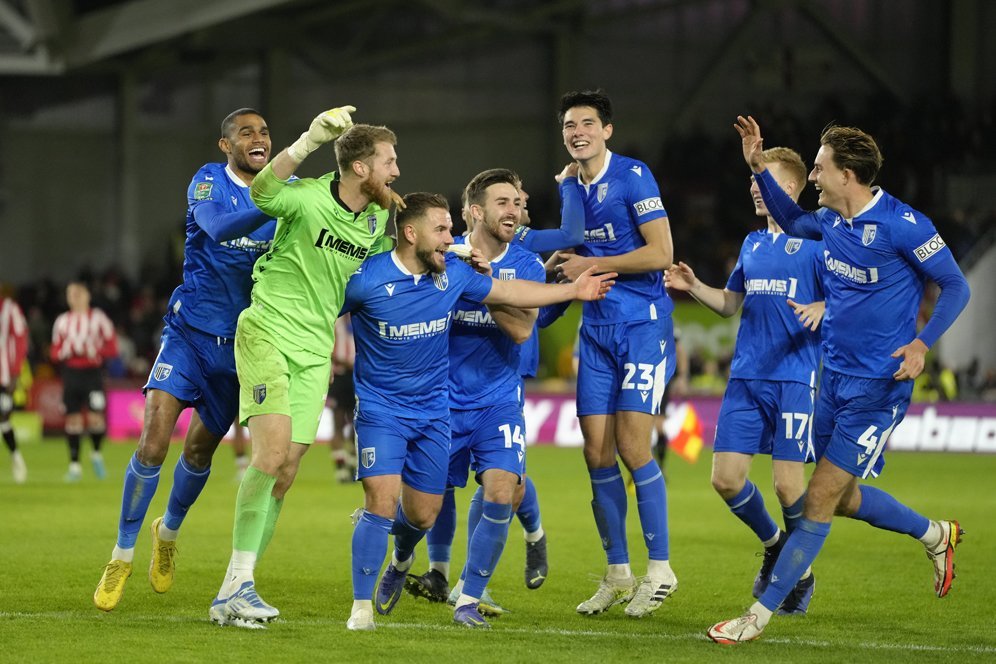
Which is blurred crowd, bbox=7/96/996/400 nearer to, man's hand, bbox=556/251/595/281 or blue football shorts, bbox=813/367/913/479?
man's hand, bbox=556/251/595/281

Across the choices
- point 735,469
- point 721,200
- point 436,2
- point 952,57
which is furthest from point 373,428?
point 952,57

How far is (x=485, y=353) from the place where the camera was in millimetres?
7465

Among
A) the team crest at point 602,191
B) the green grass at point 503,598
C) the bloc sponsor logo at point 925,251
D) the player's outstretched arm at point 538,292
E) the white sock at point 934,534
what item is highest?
the team crest at point 602,191

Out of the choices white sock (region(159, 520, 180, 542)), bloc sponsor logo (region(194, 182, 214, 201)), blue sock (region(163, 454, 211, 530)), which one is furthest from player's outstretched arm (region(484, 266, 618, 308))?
white sock (region(159, 520, 180, 542))

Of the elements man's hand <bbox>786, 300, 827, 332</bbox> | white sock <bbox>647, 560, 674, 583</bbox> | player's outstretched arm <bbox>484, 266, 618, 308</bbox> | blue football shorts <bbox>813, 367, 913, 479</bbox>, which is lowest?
white sock <bbox>647, 560, 674, 583</bbox>

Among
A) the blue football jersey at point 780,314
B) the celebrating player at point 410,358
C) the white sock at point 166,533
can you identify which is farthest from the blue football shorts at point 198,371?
the blue football jersey at point 780,314

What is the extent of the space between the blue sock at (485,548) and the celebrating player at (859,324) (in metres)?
1.15

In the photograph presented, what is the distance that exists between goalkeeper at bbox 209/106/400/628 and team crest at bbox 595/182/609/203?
1348mm

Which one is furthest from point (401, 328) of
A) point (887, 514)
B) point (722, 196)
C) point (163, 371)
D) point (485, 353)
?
point (722, 196)

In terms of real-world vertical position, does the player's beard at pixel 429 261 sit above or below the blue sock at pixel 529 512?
above

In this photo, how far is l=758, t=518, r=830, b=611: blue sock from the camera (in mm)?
6672

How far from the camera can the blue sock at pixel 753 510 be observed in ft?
26.0

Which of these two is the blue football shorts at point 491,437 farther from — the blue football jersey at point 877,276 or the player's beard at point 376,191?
the blue football jersey at point 877,276

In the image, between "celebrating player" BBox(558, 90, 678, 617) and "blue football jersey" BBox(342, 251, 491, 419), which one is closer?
"blue football jersey" BBox(342, 251, 491, 419)
